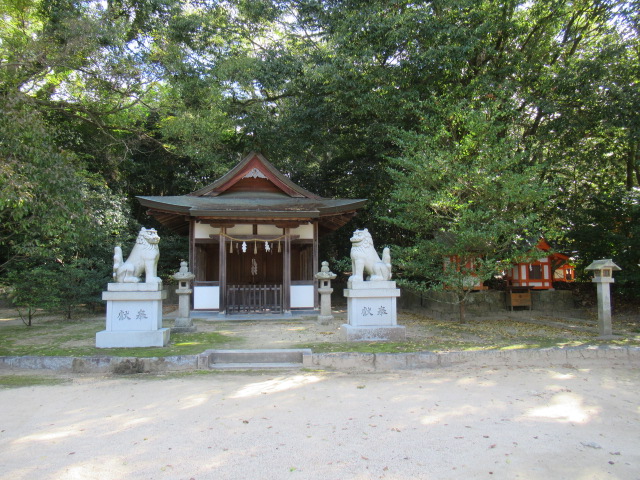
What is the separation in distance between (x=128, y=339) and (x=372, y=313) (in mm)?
4413

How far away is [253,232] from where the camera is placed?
43.5ft

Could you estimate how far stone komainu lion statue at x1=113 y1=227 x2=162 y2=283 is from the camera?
727 centimetres

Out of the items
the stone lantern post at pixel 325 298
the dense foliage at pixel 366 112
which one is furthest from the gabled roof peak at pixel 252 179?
the stone lantern post at pixel 325 298

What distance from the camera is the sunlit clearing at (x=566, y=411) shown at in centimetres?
411

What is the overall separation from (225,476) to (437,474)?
1557 millimetres

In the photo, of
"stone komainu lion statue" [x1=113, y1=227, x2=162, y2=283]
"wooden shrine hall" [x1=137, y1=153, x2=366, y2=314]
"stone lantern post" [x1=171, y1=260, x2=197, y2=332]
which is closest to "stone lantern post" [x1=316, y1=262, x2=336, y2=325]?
"wooden shrine hall" [x1=137, y1=153, x2=366, y2=314]

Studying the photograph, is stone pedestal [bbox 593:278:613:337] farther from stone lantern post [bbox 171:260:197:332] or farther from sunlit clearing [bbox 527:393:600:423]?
stone lantern post [bbox 171:260:197:332]

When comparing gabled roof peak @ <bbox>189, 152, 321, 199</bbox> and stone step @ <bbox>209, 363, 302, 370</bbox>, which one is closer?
stone step @ <bbox>209, 363, 302, 370</bbox>

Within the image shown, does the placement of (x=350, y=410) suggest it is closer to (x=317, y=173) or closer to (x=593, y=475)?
(x=593, y=475)

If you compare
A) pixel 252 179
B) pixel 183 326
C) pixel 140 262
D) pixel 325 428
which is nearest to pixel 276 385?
pixel 325 428

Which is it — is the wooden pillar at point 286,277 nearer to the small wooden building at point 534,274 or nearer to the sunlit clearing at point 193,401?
the small wooden building at point 534,274

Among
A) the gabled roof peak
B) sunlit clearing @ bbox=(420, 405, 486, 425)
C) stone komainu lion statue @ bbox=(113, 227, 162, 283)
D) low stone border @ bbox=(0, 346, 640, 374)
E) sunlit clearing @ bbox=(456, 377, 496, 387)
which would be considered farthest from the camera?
the gabled roof peak

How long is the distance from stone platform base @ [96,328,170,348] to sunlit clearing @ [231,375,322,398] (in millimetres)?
2633

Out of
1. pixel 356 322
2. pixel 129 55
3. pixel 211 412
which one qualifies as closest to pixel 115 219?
pixel 129 55
